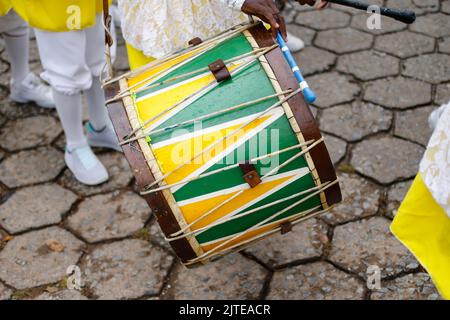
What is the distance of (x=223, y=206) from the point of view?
1450mm

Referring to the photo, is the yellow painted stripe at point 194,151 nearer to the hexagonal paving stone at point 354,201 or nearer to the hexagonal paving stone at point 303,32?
the hexagonal paving stone at point 354,201

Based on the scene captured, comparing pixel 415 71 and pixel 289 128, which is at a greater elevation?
pixel 289 128

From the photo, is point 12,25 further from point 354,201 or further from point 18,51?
point 354,201

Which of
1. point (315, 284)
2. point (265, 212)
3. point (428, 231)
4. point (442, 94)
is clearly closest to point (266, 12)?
point (265, 212)

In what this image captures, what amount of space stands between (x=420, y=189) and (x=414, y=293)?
0.71 metres

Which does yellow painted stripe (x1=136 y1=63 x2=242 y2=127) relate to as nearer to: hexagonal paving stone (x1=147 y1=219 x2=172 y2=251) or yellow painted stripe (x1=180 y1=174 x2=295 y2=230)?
yellow painted stripe (x1=180 y1=174 x2=295 y2=230)

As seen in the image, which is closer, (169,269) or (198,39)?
(198,39)

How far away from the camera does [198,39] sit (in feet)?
5.29

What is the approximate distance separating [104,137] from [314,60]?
1.36 m

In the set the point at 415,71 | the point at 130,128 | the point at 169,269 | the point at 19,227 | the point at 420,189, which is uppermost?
the point at 130,128

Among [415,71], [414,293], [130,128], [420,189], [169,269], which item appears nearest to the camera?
[420,189]

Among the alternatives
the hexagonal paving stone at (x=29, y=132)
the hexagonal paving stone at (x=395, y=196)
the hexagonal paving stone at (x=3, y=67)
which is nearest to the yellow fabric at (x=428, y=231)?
the hexagonal paving stone at (x=395, y=196)

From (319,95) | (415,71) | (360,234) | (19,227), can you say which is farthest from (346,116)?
(19,227)
